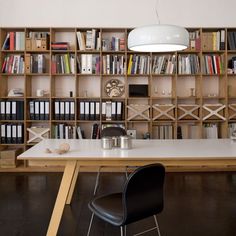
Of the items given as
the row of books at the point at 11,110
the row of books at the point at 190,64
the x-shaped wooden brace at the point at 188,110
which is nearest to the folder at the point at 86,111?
the row of books at the point at 11,110

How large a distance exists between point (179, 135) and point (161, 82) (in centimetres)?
93

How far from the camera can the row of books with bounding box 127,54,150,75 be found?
492cm

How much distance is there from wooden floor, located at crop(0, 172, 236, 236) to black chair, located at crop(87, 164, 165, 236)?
71 cm

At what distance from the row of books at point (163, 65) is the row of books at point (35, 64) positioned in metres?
1.76

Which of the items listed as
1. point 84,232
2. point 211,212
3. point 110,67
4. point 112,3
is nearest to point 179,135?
point 110,67

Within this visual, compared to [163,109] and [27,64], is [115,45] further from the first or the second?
[27,64]

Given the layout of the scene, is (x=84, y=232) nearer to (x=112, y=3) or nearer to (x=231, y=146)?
(x=231, y=146)

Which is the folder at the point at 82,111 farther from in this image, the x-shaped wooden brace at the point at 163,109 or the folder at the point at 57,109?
the x-shaped wooden brace at the point at 163,109

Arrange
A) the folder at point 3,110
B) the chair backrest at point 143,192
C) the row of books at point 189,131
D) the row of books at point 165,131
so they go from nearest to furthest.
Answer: the chair backrest at point 143,192
the folder at point 3,110
the row of books at point 165,131
the row of books at point 189,131

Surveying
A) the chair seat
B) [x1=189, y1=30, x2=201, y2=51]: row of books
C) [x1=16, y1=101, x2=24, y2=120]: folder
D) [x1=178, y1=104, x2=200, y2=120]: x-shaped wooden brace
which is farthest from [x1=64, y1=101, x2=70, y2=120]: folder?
the chair seat

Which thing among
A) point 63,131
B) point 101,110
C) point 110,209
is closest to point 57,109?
point 63,131

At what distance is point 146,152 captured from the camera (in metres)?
2.59

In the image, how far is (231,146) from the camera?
292 cm

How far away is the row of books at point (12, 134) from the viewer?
4.88 metres
